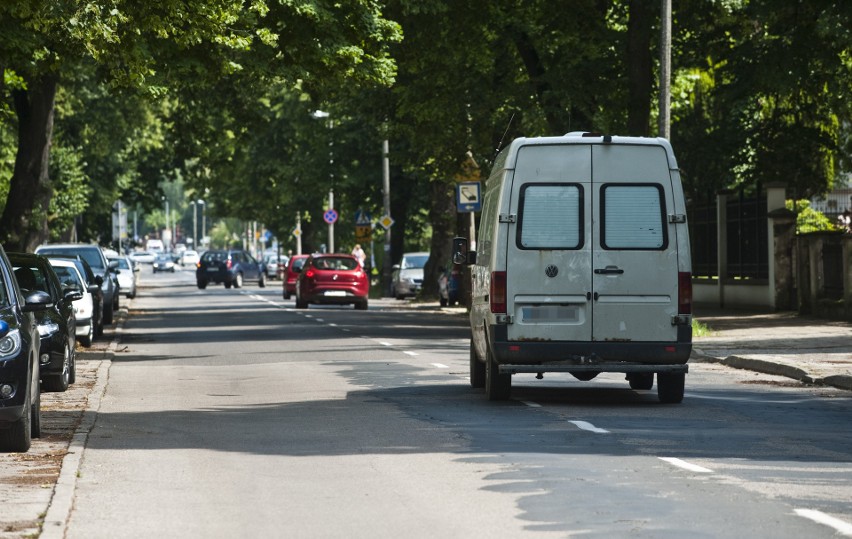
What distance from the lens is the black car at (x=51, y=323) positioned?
17.4 m

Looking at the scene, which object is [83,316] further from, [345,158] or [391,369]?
[345,158]

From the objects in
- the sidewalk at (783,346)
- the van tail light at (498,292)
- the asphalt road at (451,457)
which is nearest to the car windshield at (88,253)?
the sidewalk at (783,346)

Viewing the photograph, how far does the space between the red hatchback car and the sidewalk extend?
13.3m

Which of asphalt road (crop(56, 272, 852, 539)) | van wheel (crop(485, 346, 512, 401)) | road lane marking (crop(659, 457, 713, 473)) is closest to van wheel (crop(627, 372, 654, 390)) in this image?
asphalt road (crop(56, 272, 852, 539))

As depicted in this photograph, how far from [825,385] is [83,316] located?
12565 mm

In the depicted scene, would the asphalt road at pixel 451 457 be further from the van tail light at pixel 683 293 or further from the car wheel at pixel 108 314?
the car wheel at pixel 108 314

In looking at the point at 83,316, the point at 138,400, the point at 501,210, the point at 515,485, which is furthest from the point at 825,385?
the point at 83,316

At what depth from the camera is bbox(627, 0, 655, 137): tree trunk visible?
31.9 meters

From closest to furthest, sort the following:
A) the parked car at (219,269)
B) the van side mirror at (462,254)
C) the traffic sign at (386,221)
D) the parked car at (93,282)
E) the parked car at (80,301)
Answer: the van side mirror at (462,254) < the parked car at (80,301) < the parked car at (93,282) < the traffic sign at (386,221) < the parked car at (219,269)

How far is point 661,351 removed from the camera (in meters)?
15.5

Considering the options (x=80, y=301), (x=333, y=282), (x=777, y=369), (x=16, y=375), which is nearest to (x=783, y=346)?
(x=777, y=369)

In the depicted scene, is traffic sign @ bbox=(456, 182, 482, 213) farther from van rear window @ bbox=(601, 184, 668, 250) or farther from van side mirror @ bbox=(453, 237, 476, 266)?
van rear window @ bbox=(601, 184, 668, 250)

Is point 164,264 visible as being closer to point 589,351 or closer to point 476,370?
point 476,370

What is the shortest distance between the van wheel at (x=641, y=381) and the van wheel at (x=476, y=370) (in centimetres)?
158
